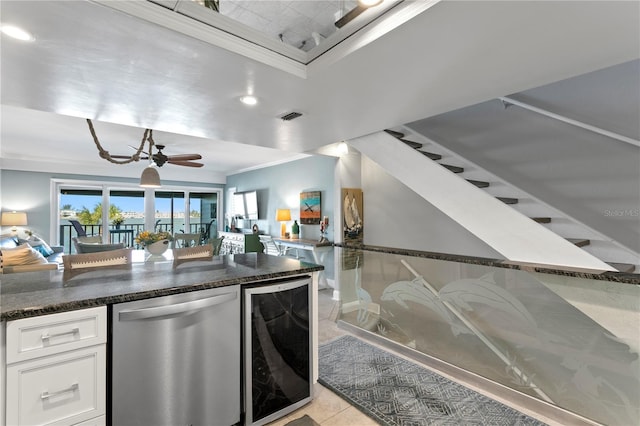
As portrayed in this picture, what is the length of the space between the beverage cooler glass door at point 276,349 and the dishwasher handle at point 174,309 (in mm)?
155

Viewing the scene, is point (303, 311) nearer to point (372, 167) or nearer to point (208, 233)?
point (372, 167)

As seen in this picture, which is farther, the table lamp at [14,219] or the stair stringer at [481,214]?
the table lamp at [14,219]

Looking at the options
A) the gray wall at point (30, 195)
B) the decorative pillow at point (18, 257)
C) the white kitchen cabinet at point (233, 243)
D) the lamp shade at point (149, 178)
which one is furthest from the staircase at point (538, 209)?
the gray wall at point (30, 195)

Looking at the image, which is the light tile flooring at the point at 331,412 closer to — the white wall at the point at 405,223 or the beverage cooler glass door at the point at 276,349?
the beverage cooler glass door at the point at 276,349

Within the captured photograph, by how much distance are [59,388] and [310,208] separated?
4244 millimetres

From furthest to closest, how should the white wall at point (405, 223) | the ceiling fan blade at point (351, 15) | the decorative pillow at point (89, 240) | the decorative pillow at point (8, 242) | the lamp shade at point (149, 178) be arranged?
the decorative pillow at point (8, 242)
the decorative pillow at point (89, 240)
the lamp shade at point (149, 178)
the white wall at point (405, 223)
the ceiling fan blade at point (351, 15)

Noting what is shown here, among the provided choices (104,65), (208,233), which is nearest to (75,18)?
(104,65)

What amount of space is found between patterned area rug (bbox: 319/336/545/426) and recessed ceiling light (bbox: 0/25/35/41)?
2.92 metres

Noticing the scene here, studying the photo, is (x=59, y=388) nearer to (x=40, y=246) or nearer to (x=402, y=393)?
(x=402, y=393)

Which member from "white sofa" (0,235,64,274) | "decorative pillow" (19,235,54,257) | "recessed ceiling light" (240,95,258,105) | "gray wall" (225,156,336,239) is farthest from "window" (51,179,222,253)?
"recessed ceiling light" (240,95,258,105)

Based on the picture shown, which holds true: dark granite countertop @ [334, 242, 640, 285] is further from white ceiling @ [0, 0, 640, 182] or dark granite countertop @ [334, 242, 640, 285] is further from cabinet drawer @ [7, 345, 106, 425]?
cabinet drawer @ [7, 345, 106, 425]

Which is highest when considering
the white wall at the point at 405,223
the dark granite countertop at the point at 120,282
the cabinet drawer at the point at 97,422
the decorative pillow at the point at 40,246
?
the white wall at the point at 405,223

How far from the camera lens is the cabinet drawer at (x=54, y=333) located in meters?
1.25

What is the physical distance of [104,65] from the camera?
1812 millimetres
